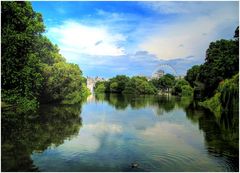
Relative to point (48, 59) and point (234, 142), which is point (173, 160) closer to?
point (234, 142)

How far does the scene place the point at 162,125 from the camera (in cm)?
3641

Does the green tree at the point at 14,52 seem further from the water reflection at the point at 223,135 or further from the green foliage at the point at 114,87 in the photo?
the green foliage at the point at 114,87

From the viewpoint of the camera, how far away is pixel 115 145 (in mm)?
24578

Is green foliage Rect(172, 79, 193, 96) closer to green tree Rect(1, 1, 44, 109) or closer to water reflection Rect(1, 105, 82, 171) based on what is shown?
water reflection Rect(1, 105, 82, 171)

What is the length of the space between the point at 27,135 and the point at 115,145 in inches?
263

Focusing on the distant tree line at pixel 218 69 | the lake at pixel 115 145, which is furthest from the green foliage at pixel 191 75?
the lake at pixel 115 145

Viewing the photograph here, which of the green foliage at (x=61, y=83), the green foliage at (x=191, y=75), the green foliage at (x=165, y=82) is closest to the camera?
the green foliage at (x=61, y=83)

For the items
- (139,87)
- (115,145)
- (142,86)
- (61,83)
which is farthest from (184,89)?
(115,145)

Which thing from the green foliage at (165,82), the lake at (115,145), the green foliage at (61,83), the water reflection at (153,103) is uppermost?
the green foliage at (165,82)

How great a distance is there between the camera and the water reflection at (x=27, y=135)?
736 inches

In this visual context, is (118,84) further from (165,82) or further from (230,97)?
(230,97)

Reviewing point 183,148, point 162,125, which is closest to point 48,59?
point 162,125

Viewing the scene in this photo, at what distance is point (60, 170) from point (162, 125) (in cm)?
2020

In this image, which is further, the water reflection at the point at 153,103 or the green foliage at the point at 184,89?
the green foliage at the point at 184,89
